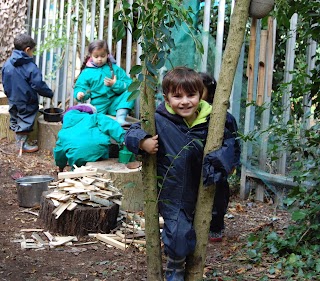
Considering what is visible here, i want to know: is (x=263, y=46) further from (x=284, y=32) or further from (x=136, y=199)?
(x=136, y=199)

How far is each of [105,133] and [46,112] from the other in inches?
101

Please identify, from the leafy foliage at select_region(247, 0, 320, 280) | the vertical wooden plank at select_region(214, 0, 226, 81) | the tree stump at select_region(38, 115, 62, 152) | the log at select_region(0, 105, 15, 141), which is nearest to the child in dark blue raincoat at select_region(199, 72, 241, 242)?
the leafy foliage at select_region(247, 0, 320, 280)

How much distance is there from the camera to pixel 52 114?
30.9ft

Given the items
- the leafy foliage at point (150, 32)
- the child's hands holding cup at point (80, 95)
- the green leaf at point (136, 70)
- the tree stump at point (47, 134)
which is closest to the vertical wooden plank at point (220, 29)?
the child's hands holding cup at point (80, 95)

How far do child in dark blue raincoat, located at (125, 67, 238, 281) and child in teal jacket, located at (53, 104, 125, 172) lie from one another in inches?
120

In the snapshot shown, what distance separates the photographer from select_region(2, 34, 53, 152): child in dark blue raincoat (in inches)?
361

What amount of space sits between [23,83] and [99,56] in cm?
171

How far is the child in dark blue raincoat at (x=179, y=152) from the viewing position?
158 inches

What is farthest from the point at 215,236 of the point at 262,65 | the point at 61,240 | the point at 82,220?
the point at 262,65

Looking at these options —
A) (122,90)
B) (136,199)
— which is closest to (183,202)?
(136,199)

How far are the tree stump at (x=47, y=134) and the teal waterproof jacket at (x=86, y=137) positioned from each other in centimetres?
195

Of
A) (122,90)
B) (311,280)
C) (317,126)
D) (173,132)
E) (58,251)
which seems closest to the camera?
(173,132)

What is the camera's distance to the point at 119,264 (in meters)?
4.96

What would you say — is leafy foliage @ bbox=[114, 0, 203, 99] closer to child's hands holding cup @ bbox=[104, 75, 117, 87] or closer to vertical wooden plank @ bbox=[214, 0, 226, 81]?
vertical wooden plank @ bbox=[214, 0, 226, 81]
